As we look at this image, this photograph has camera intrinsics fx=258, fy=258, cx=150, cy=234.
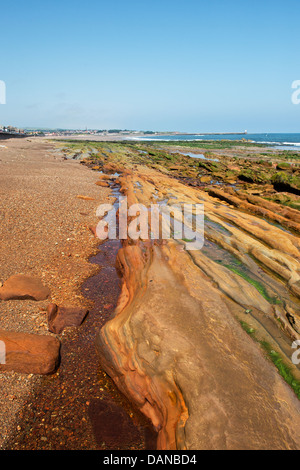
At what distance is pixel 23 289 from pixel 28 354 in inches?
101

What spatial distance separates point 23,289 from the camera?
7.66 m

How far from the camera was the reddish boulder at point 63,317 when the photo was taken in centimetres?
670

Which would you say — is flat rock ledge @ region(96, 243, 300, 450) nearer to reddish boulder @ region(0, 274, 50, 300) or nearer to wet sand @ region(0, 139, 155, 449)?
wet sand @ region(0, 139, 155, 449)

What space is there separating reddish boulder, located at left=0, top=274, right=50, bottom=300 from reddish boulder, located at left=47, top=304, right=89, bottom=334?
87 cm

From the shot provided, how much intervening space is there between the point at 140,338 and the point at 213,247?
271 inches

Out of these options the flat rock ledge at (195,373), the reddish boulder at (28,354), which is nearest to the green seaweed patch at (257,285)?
the flat rock ledge at (195,373)

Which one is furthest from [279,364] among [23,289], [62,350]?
[23,289]

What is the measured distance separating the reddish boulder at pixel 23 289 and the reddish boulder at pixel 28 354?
62.9 inches

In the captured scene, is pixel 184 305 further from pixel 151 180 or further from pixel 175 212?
pixel 151 180

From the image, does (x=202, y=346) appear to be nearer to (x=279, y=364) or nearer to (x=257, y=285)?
(x=279, y=364)

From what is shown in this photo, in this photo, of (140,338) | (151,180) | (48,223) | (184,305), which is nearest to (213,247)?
(184,305)

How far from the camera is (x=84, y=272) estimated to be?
964cm

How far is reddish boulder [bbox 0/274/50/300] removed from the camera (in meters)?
7.45

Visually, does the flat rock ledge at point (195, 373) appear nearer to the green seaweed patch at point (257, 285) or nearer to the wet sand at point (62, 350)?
the wet sand at point (62, 350)
